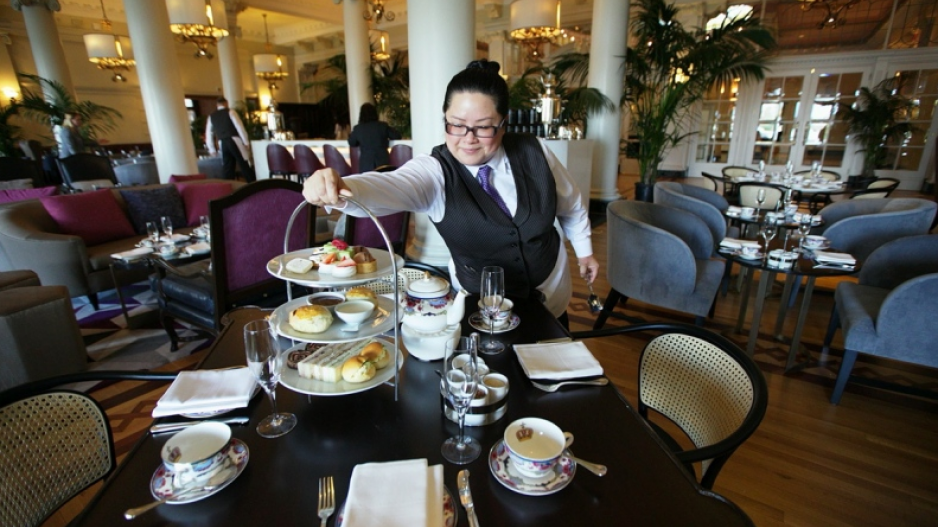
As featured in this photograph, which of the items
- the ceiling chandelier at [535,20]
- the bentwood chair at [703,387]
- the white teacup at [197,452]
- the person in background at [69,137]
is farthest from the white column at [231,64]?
the bentwood chair at [703,387]

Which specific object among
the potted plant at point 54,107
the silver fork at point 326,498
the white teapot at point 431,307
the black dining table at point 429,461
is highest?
the potted plant at point 54,107

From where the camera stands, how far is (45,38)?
309 inches

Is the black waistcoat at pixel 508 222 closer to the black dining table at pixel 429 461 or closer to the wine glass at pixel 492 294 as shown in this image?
the wine glass at pixel 492 294

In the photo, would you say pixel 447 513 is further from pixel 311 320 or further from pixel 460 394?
pixel 311 320

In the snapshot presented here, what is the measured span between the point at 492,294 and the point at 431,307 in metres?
0.19

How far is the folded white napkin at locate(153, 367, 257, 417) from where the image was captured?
0.97 m

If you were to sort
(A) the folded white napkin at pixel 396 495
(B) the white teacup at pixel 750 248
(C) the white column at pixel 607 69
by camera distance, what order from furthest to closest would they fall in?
(C) the white column at pixel 607 69 < (B) the white teacup at pixel 750 248 < (A) the folded white napkin at pixel 396 495

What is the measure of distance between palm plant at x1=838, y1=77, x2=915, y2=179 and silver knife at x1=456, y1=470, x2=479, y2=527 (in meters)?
10.2

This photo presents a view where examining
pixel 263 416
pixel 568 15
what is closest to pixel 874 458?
pixel 263 416

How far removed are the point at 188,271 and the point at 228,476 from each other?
249cm

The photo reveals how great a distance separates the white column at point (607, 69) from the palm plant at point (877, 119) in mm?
5265

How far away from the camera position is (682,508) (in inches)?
29.6

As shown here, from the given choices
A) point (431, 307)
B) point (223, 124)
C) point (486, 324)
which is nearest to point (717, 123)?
point (223, 124)

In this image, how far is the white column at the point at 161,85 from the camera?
5348 mm
